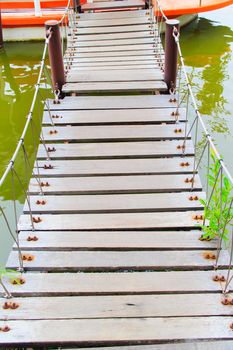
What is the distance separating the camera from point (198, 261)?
9.37 feet

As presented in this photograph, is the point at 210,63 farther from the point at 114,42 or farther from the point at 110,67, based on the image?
the point at 110,67

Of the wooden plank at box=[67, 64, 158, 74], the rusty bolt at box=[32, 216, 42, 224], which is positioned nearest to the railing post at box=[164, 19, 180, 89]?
the wooden plank at box=[67, 64, 158, 74]

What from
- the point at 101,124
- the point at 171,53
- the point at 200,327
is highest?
Answer: the point at 171,53

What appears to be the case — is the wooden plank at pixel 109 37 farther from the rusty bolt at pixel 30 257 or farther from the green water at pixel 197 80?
the rusty bolt at pixel 30 257

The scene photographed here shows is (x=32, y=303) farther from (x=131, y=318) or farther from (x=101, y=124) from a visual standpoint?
(x=101, y=124)

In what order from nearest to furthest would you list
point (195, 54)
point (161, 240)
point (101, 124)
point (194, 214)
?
1. point (161, 240)
2. point (194, 214)
3. point (101, 124)
4. point (195, 54)

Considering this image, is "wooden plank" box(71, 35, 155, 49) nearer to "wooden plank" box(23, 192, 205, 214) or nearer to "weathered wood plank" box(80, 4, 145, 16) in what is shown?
"weathered wood plank" box(80, 4, 145, 16)

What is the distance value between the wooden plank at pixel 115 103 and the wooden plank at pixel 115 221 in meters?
1.79

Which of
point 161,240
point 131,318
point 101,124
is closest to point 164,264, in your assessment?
point 161,240

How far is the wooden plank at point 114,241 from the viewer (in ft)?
Result: 9.82

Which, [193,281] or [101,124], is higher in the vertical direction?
[101,124]

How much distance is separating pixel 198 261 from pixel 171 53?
2847 mm

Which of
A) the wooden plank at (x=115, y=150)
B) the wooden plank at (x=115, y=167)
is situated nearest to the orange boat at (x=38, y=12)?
the wooden plank at (x=115, y=150)

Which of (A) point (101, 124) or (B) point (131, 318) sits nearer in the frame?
(B) point (131, 318)
